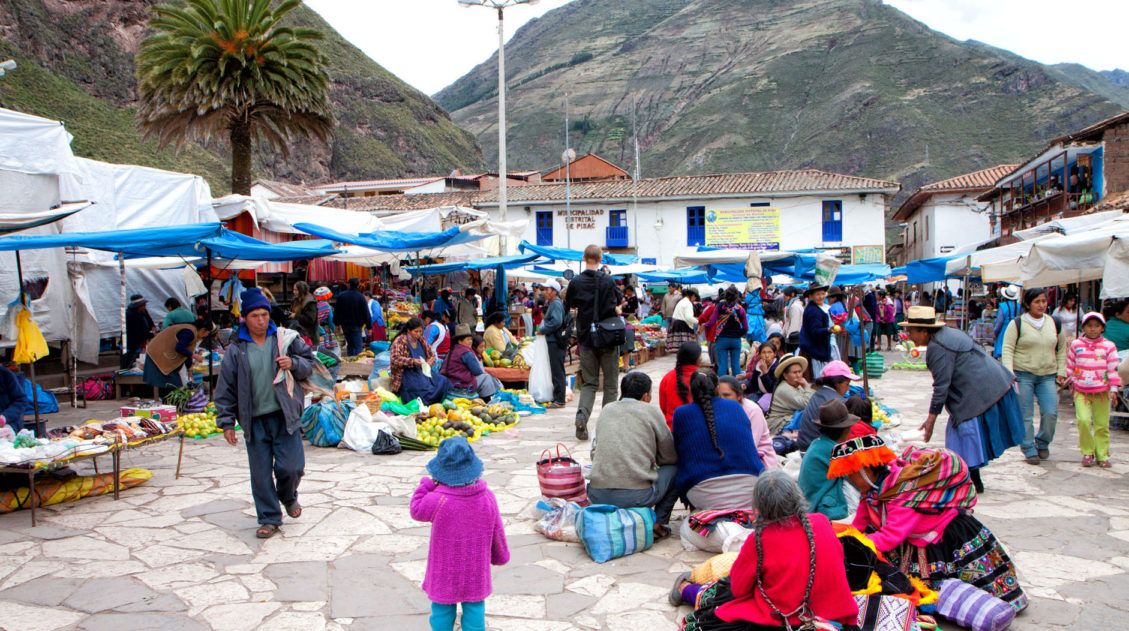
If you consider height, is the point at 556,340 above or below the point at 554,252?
below

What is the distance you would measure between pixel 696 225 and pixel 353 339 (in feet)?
96.3

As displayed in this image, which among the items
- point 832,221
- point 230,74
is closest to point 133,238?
point 230,74

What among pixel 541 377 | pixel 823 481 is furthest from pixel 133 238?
pixel 823 481

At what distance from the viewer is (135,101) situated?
5181 cm

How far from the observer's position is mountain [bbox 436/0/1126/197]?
75625 millimetres

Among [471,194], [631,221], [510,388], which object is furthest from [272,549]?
[471,194]

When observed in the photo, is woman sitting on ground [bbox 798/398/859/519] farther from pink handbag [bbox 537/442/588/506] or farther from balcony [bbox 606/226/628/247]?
balcony [bbox 606/226/628/247]

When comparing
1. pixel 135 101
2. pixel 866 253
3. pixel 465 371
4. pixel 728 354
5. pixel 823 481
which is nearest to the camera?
pixel 823 481

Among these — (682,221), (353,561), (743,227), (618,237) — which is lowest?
(353,561)

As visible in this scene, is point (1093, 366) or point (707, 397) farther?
point (1093, 366)

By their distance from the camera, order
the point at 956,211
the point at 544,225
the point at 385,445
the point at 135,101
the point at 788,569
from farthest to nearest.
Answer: the point at 135,101
the point at 544,225
the point at 956,211
the point at 385,445
the point at 788,569

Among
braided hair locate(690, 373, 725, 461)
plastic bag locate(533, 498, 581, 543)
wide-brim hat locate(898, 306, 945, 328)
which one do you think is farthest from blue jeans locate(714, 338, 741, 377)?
braided hair locate(690, 373, 725, 461)

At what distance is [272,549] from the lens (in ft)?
18.1

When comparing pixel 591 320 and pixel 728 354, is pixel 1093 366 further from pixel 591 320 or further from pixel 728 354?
pixel 728 354
